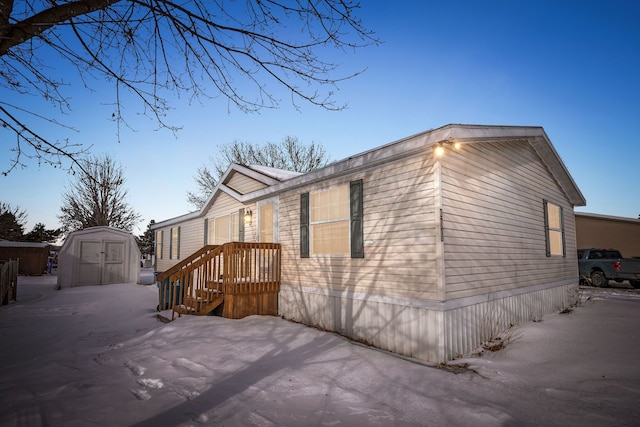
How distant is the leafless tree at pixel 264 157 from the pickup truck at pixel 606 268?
20.2 m

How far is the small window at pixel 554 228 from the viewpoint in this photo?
949 centimetres

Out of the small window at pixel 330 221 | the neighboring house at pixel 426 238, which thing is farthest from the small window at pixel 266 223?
the small window at pixel 330 221

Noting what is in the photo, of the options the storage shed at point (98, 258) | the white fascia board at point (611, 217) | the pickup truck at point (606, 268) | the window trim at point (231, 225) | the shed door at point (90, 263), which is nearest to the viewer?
the window trim at point (231, 225)

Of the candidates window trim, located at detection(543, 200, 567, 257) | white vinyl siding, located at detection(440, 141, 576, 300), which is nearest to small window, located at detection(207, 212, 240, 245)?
white vinyl siding, located at detection(440, 141, 576, 300)

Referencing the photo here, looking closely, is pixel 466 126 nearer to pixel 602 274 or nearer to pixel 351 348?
pixel 351 348

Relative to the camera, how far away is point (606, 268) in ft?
50.6

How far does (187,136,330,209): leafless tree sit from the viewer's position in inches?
1195

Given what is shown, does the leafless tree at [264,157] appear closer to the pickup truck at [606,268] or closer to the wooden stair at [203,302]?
the pickup truck at [606,268]

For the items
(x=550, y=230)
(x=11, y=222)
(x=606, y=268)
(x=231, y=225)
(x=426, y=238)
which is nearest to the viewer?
(x=426, y=238)

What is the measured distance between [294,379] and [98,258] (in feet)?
56.2

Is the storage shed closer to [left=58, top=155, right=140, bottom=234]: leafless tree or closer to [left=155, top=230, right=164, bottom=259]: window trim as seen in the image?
[left=155, top=230, right=164, bottom=259]: window trim

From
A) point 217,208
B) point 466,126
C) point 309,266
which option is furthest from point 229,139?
point 466,126

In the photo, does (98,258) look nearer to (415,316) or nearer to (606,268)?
(415,316)

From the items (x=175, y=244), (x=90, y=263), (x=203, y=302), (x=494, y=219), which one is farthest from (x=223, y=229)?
(x=90, y=263)
